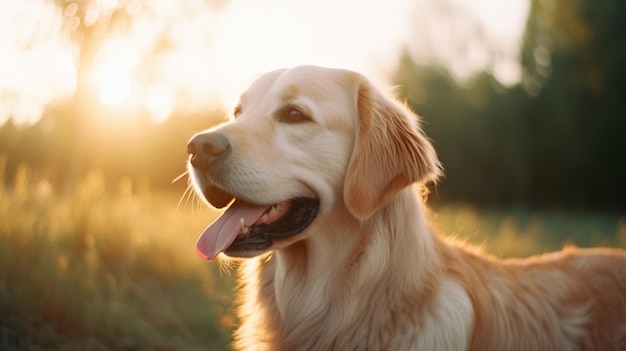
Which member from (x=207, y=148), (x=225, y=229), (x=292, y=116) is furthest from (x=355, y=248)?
(x=207, y=148)

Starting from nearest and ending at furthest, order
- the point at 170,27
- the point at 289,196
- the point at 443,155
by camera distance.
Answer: the point at 289,196 < the point at 170,27 < the point at 443,155

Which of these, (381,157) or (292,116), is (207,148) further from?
(381,157)

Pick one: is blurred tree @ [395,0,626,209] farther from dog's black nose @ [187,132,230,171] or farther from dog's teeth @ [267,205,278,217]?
dog's black nose @ [187,132,230,171]

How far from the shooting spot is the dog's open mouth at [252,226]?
286 cm

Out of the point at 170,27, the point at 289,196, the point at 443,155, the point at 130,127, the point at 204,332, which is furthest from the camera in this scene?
the point at 443,155

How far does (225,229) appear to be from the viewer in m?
2.90

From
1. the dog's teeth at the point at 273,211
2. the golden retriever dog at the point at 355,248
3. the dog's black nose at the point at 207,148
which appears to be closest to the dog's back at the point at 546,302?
the golden retriever dog at the point at 355,248

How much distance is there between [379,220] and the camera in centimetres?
296

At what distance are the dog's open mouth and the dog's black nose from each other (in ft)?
1.00

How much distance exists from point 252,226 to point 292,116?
638 millimetres

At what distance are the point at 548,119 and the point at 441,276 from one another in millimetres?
18500

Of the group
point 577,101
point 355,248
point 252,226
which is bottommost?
point 577,101

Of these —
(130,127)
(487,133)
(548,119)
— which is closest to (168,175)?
(130,127)

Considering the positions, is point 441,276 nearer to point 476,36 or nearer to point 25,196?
point 25,196
